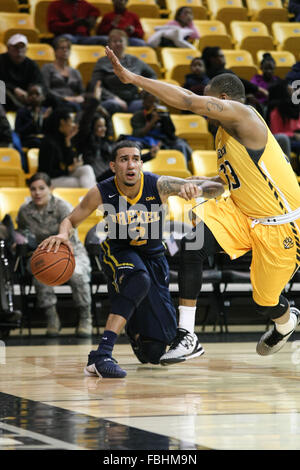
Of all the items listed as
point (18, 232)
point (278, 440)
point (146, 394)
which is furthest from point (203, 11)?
point (278, 440)

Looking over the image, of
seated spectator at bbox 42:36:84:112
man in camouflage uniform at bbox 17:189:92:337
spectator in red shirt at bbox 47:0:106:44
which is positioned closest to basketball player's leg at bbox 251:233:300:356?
man in camouflage uniform at bbox 17:189:92:337

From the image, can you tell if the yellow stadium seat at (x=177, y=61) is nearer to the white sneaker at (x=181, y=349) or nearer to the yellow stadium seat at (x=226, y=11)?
the yellow stadium seat at (x=226, y=11)

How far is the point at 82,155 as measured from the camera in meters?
9.75

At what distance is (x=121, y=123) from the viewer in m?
10.6

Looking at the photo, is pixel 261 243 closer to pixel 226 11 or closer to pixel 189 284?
pixel 189 284

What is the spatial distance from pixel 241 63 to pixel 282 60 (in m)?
0.71

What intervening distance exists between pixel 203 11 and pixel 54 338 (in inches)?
296

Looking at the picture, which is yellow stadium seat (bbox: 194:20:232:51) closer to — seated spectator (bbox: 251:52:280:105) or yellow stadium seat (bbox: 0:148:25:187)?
seated spectator (bbox: 251:52:280:105)

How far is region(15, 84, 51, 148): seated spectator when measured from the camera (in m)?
10.0

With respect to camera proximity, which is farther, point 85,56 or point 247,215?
point 85,56

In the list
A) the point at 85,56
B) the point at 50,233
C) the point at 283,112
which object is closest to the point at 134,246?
the point at 50,233

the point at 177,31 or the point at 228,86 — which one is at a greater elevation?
the point at 228,86

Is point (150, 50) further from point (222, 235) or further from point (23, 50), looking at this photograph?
point (222, 235)

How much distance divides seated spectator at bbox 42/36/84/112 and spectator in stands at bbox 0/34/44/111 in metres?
0.16
